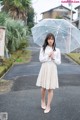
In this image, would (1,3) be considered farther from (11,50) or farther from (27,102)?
(27,102)

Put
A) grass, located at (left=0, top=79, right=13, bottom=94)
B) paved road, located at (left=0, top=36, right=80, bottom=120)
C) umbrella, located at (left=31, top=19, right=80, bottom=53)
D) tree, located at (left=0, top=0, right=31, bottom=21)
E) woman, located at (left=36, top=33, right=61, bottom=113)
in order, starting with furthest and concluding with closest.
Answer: tree, located at (left=0, top=0, right=31, bottom=21) < grass, located at (left=0, top=79, right=13, bottom=94) < umbrella, located at (left=31, top=19, right=80, bottom=53) < woman, located at (left=36, top=33, right=61, bottom=113) < paved road, located at (left=0, top=36, right=80, bottom=120)

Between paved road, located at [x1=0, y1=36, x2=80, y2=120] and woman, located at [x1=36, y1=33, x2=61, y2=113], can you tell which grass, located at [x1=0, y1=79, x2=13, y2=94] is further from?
woman, located at [x1=36, y1=33, x2=61, y2=113]

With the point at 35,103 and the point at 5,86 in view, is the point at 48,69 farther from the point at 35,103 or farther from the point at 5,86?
the point at 5,86

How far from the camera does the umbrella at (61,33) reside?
11.8 meters

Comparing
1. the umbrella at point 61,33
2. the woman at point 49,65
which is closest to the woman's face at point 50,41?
the woman at point 49,65

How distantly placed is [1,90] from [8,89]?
345 millimetres

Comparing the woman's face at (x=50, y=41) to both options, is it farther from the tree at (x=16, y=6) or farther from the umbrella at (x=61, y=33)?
the tree at (x=16, y=6)

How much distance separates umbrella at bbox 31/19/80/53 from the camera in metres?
11.8

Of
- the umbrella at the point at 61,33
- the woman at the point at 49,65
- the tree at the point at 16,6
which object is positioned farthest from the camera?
the tree at the point at 16,6

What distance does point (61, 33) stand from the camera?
11.9m

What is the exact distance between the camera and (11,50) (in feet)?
102

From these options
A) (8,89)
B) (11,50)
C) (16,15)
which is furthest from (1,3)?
(8,89)

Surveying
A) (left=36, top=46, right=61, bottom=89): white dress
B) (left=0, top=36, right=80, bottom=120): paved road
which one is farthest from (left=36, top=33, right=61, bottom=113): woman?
(left=0, top=36, right=80, bottom=120): paved road

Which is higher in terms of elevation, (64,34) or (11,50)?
(64,34)
